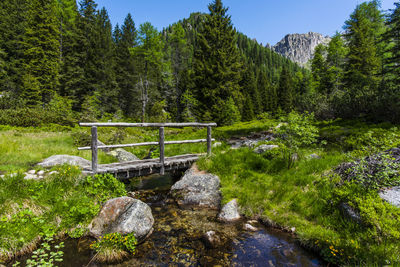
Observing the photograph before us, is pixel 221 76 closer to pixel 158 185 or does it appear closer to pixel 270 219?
pixel 158 185

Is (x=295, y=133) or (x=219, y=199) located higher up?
(x=295, y=133)

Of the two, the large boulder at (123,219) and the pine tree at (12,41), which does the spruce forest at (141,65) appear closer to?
the pine tree at (12,41)

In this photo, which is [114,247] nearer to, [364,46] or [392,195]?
[392,195]

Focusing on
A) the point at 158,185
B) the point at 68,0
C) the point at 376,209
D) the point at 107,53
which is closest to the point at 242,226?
the point at 376,209

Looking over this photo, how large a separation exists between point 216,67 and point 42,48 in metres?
26.1

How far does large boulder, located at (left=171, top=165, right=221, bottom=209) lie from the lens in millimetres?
7199

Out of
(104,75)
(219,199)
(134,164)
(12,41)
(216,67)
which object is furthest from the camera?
(104,75)

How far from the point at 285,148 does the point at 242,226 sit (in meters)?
3.51

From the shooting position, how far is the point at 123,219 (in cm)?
505

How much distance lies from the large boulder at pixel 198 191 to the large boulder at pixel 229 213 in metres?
0.59

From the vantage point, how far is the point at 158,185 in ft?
31.6

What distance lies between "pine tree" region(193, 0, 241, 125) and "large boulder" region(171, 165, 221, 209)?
20.6 metres

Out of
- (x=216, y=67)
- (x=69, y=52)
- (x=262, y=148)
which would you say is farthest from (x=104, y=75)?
(x=262, y=148)

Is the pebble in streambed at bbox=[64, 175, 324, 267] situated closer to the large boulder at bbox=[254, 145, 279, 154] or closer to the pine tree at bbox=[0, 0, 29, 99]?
the large boulder at bbox=[254, 145, 279, 154]
